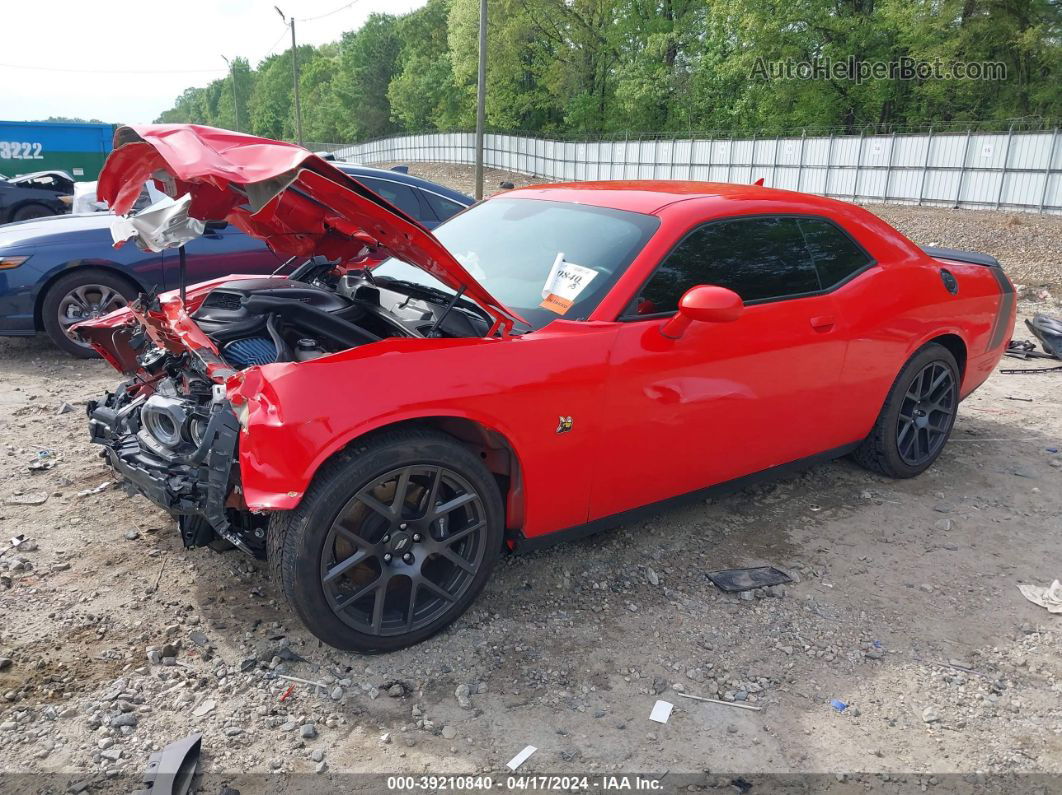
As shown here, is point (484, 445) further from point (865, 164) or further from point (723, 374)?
point (865, 164)

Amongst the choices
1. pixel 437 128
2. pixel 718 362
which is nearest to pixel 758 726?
pixel 718 362

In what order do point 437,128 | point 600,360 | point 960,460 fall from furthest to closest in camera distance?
point 437,128, point 960,460, point 600,360

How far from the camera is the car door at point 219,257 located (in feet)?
20.9

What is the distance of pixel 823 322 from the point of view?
378 cm

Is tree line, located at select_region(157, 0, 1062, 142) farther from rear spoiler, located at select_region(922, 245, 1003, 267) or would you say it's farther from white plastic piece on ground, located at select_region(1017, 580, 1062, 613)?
white plastic piece on ground, located at select_region(1017, 580, 1062, 613)

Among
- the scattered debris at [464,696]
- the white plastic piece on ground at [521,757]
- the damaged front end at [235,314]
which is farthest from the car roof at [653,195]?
the white plastic piece on ground at [521,757]

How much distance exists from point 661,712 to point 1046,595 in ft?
6.84

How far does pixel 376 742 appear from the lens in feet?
7.99

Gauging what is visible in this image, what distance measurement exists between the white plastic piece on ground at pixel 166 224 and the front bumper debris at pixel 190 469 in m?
0.78

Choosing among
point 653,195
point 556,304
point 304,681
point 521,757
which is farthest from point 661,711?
point 653,195

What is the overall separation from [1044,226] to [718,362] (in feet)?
66.0

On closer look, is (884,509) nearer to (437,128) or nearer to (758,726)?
(758,726)

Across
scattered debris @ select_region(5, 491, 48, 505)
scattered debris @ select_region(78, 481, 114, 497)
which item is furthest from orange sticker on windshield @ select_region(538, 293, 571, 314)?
scattered debris @ select_region(5, 491, 48, 505)

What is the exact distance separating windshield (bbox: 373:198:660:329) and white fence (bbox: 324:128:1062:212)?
15.6 metres
